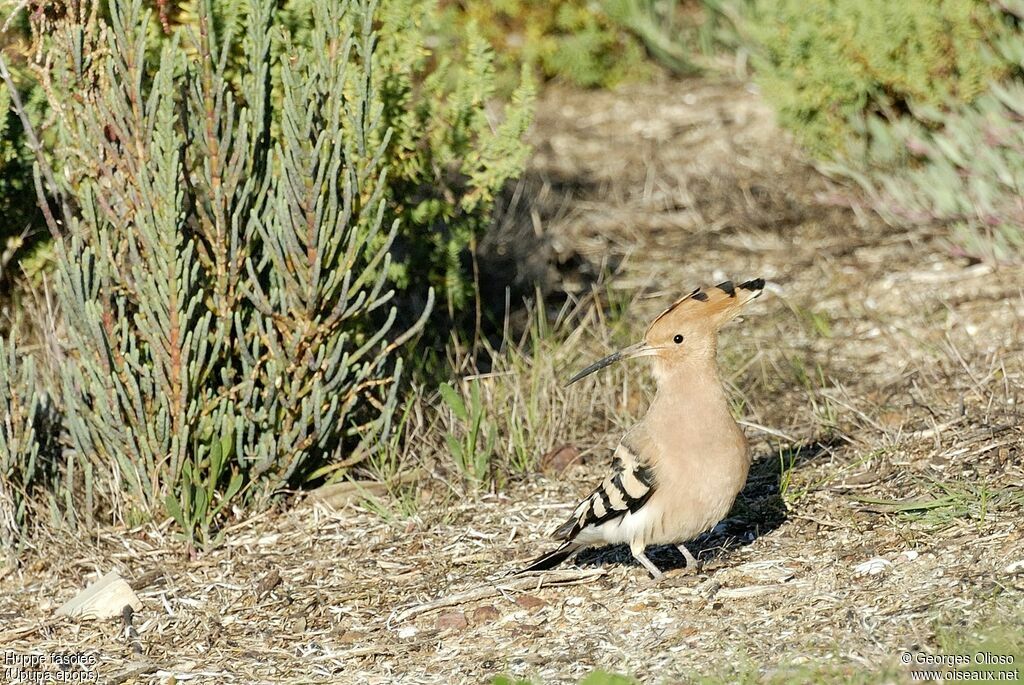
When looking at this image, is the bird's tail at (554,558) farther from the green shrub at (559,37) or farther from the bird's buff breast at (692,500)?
the green shrub at (559,37)

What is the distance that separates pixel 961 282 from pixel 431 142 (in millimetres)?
2289

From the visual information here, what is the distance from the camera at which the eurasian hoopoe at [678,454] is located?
374cm

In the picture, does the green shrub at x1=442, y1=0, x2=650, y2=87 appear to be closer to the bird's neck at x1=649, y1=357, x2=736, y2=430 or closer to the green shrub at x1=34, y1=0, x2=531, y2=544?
the green shrub at x1=34, y1=0, x2=531, y2=544

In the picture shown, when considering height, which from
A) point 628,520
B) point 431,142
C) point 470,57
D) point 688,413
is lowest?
point 628,520

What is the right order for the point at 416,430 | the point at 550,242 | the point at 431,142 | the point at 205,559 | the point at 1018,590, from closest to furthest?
the point at 1018,590 → the point at 205,559 → the point at 416,430 → the point at 431,142 → the point at 550,242

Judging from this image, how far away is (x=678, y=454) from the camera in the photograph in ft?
12.4

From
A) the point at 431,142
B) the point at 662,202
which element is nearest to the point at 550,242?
the point at 662,202

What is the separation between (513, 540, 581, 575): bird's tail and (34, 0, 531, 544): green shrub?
0.81 m

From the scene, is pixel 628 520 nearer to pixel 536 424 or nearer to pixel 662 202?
pixel 536 424

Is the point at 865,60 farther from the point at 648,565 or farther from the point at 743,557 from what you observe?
the point at 648,565

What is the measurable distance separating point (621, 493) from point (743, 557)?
0.44 m

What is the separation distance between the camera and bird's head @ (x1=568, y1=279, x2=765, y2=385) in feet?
12.6

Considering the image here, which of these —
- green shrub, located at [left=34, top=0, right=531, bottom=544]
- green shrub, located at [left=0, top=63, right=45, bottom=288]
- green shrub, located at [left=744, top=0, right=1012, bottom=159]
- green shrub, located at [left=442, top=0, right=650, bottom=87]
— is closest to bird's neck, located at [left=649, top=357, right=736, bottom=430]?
green shrub, located at [left=34, top=0, right=531, bottom=544]

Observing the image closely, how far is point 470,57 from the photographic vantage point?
4926mm
